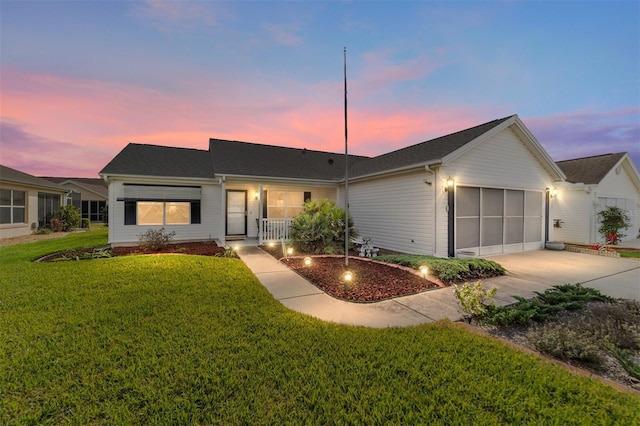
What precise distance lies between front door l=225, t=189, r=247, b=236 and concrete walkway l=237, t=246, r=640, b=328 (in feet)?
12.8

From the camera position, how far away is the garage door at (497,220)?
28.8 feet

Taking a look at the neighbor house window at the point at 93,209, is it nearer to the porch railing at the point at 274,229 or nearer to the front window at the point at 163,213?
the front window at the point at 163,213

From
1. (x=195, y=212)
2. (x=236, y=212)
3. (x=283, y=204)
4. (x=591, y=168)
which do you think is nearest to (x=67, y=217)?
(x=195, y=212)

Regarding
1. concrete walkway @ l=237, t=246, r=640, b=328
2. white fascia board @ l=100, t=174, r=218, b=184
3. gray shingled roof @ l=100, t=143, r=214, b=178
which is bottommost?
concrete walkway @ l=237, t=246, r=640, b=328

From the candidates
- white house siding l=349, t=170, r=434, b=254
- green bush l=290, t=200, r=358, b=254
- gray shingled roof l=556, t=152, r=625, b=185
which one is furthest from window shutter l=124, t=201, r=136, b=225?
gray shingled roof l=556, t=152, r=625, b=185

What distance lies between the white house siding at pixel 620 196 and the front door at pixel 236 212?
1724 cm

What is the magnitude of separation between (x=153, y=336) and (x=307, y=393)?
2.29 metres

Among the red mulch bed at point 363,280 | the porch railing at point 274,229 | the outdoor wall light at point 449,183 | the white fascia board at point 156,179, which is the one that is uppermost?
the white fascia board at point 156,179

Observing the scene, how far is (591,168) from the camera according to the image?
45.1ft

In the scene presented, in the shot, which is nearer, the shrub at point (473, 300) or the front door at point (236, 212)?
the shrub at point (473, 300)

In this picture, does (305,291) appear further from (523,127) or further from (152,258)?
(523,127)

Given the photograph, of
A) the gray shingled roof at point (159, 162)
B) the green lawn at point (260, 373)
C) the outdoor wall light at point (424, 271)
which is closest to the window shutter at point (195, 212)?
the gray shingled roof at point (159, 162)

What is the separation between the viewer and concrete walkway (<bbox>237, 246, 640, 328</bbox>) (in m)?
4.12

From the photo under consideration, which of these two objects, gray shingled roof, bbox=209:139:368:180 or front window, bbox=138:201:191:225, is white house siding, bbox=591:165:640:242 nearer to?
gray shingled roof, bbox=209:139:368:180
